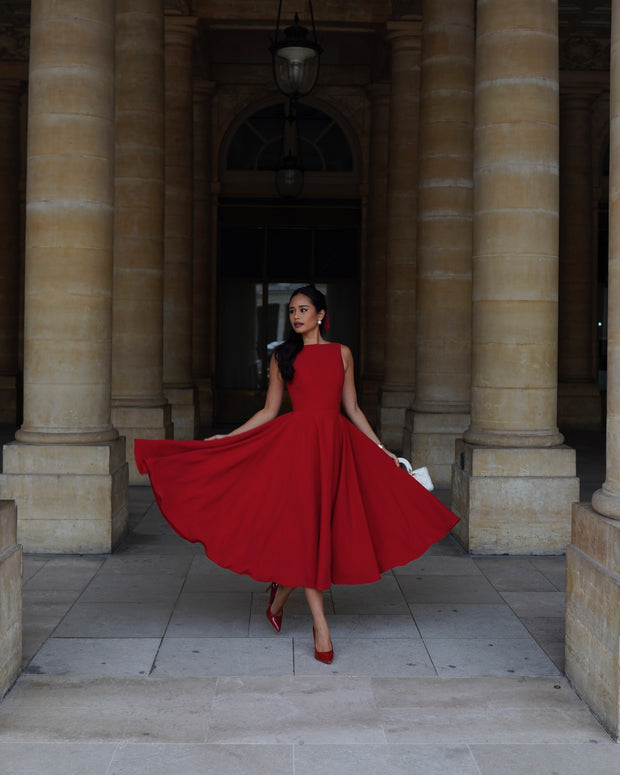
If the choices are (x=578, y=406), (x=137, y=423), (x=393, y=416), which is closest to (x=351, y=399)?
(x=137, y=423)

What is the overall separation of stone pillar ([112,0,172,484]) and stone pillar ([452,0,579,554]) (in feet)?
15.8

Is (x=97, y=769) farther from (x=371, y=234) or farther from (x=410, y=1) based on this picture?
(x=371, y=234)

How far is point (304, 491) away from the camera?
5410mm

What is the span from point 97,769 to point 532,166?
20.0ft

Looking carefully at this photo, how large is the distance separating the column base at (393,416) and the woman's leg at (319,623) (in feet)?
32.4

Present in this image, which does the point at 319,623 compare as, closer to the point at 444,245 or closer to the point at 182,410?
the point at 444,245

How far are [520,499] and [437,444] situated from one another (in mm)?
3425

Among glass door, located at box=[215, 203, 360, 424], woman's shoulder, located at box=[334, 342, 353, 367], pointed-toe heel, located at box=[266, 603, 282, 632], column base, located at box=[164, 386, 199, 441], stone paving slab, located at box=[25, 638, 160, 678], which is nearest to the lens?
stone paving slab, located at box=[25, 638, 160, 678]

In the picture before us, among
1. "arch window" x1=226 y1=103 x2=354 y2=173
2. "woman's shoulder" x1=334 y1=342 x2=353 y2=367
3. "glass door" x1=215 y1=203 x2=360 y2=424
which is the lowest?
"woman's shoulder" x1=334 y1=342 x2=353 y2=367

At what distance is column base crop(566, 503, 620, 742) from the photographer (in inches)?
175

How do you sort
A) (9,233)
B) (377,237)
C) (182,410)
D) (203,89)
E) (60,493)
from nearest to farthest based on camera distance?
(60,493)
(182,410)
(377,237)
(203,89)
(9,233)

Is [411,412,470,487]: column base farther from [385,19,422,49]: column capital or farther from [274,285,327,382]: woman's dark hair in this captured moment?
[385,19,422,49]: column capital

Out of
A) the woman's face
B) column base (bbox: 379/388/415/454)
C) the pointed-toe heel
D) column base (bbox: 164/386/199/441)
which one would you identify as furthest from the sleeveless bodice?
column base (bbox: 379/388/415/454)

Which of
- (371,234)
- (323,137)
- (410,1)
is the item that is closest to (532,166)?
(410,1)
